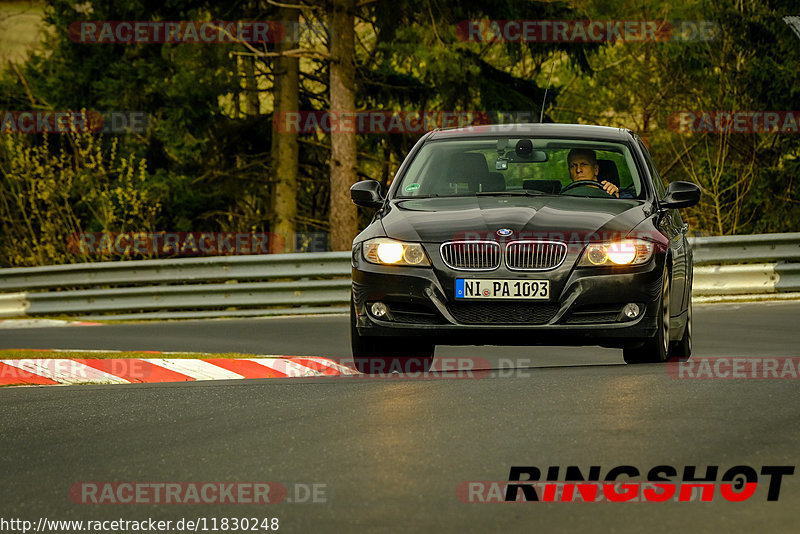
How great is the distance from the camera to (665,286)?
30.6 ft

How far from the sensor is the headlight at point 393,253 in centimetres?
895

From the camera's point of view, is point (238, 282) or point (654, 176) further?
point (238, 282)

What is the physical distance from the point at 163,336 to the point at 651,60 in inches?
991

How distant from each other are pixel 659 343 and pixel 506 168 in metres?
1.75

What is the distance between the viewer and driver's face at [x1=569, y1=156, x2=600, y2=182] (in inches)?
408

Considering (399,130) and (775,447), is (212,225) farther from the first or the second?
(775,447)

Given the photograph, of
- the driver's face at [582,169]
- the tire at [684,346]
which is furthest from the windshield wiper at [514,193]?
the tire at [684,346]

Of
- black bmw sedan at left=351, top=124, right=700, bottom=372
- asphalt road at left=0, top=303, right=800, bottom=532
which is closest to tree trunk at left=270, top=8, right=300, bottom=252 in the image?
black bmw sedan at left=351, top=124, right=700, bottom=372

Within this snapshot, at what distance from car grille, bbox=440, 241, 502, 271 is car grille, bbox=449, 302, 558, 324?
232mm

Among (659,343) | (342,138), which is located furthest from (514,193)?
(342,138)

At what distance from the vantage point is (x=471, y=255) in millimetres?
8875

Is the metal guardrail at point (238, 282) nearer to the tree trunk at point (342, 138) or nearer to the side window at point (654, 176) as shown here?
the tree trunk at point (342, 138)

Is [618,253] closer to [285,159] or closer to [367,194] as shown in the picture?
[367,194]

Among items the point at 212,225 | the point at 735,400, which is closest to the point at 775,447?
the point at 735,400
